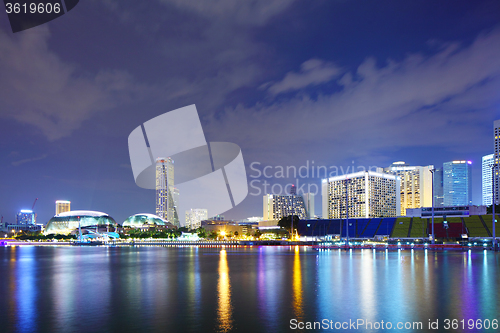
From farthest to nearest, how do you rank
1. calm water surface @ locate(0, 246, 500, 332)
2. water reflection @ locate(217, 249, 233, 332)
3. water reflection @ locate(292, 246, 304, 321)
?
water reflection @ locate(292, 246, 304, 321) < calm water surface @ locate(0, 246, 500, 332) < water reflection @ locate(217, 249, 233, 332)

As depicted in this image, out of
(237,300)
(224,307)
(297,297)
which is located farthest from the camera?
(297,297)

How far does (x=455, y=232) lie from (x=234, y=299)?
349ft

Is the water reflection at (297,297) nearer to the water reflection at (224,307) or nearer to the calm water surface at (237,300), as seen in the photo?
the calm water surface at (237,300)

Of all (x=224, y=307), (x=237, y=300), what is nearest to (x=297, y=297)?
(x=237, y=300)

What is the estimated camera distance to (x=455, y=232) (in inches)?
4345

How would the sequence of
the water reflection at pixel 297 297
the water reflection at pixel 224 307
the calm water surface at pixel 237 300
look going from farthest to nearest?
the water reflection at pixel 297 297 < the calm water surface at pixel 237 300 < the water reflection at pixel 224 307

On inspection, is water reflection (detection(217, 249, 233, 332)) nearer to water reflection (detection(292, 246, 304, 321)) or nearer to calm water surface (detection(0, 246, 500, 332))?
calm water surface (detection(0, 246, 500, 332))

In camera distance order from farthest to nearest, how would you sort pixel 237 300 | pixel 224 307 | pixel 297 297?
pixel 297 297 < pixel 237 300 < pixel 224 307

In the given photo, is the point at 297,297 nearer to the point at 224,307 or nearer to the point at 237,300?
the point at 237,300

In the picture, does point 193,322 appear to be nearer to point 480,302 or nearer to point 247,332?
point 247,332

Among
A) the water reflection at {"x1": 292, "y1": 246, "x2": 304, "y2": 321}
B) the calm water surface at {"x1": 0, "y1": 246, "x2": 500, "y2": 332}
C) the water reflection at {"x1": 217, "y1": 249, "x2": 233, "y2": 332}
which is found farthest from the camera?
the water reflection at {"x1": 292, "y1": 246, "x2": 304, "y2": 321}

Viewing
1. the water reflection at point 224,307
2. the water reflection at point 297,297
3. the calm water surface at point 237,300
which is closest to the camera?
the water reflection at point 224,307

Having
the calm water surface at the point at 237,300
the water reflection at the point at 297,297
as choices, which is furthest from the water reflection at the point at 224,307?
the water reflection at the point at 297,297

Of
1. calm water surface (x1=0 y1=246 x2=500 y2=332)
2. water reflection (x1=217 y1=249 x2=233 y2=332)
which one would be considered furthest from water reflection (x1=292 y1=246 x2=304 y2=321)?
water reflection (x1=217 y1=249 x2=233 y2=332)
